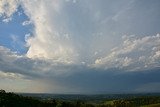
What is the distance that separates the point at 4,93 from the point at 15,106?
21.7 meters

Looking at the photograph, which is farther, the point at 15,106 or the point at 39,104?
the point at 39,104

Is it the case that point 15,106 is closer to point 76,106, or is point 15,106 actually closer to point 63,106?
point 63,106

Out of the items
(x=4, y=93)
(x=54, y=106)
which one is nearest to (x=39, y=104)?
(x=54, y=106)

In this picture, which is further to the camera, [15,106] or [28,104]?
[28,104]

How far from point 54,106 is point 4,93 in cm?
3220

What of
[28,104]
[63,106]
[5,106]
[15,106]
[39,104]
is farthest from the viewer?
[63,106]

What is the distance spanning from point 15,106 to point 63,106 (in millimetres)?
53343

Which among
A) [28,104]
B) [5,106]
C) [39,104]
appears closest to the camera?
[5,106]

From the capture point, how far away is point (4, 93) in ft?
482

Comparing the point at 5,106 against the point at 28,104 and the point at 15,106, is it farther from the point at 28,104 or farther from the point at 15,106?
the point at 28,104

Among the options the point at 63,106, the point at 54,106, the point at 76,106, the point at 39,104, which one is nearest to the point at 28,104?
the point at 39,104

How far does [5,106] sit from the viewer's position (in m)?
119

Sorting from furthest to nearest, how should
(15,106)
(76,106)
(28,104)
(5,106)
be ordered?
(76,106) → (28,104) → (15,106) → (5,106)

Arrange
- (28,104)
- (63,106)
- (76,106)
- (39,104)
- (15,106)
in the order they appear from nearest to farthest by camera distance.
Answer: (15,106) < (28,104) < (39,104) < (63,106) < (76,106)
